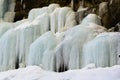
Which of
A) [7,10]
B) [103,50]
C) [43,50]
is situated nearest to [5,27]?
[7,10]

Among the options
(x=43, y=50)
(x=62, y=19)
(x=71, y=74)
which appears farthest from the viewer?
(x=62, y=19)

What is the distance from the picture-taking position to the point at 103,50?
16.1 metres

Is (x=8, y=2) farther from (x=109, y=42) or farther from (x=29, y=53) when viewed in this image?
(x=109, y=42)

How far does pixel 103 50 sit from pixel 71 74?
3.18 meters

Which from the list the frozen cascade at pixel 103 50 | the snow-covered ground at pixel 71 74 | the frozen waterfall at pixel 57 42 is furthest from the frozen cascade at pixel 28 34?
the snow-covered ground at pixel 71 74

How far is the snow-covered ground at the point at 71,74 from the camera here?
12.2 meters

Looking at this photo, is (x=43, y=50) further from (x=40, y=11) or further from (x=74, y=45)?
(x=40, y=11)

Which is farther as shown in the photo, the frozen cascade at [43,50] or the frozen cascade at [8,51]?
the frozen cascade at [8,51]

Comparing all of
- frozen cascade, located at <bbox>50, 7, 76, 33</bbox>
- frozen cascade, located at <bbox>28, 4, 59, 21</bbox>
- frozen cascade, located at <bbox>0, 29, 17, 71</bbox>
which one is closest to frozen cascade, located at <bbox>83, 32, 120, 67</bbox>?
frozen cascade, located at <bbox>50, 7, 76, 33</bbox>

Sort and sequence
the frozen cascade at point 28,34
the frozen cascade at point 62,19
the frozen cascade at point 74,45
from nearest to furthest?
the frozen cascade at point 74,45, the frozen cascade at point 62,19, the frozen cascade at point 28,34

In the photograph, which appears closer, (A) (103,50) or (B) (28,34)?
(A) (103,50)

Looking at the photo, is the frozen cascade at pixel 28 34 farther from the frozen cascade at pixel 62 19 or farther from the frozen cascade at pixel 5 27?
the frozen cascade at pixel 5 27

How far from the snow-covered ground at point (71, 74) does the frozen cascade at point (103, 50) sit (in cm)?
229

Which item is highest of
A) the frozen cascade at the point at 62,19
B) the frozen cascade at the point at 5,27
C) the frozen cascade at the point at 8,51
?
the frozen cascade at the point at 62,19
